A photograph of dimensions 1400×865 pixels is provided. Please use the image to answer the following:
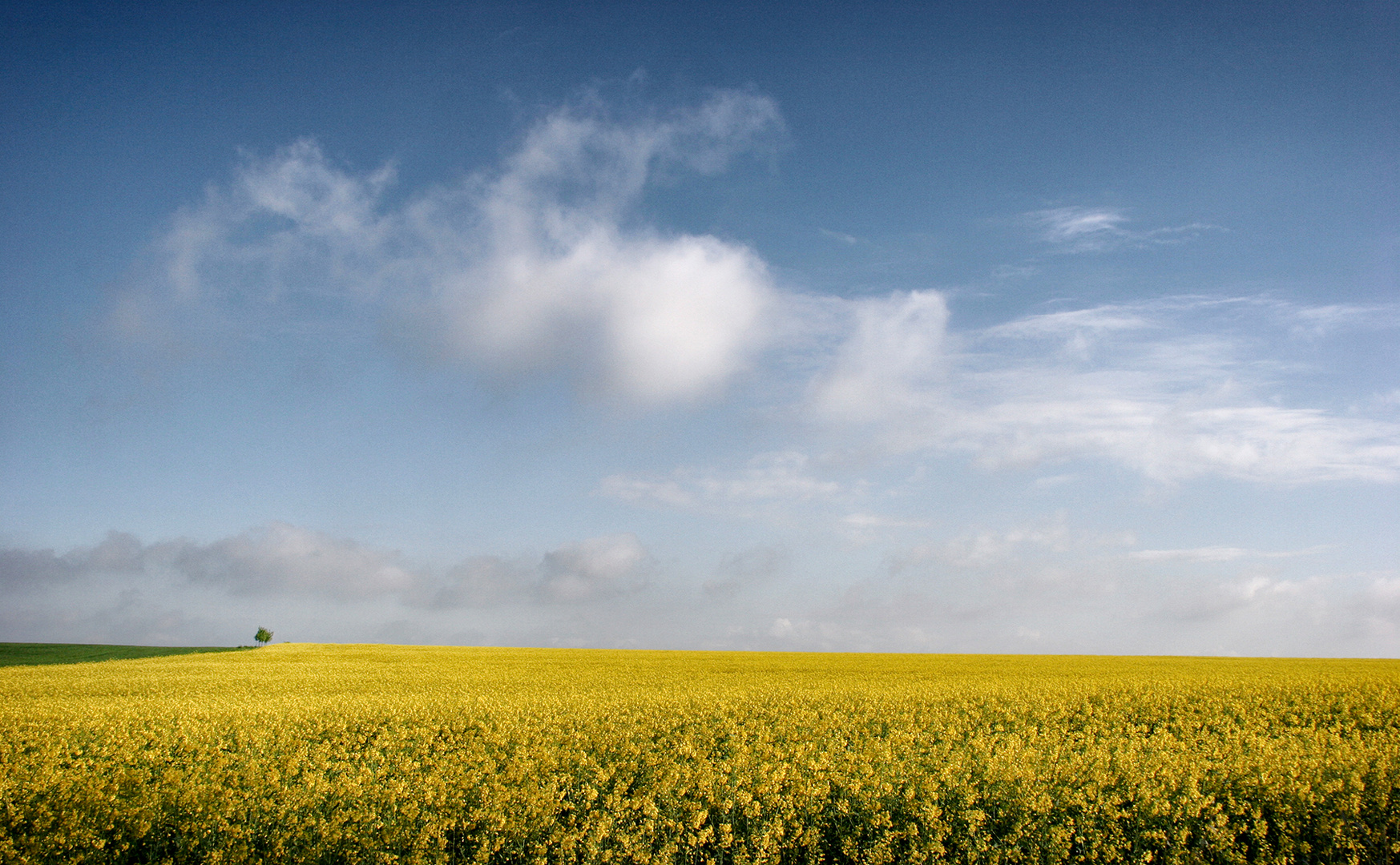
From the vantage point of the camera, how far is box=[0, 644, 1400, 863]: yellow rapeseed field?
8.85 m

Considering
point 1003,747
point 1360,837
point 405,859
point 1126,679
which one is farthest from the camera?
point 1126,679

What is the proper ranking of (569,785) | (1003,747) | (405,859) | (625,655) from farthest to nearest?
1. (625,655)
2. (1003,747)
3. (569,785)
4. (405,859)

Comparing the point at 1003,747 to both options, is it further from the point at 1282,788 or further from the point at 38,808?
the point at 38,808

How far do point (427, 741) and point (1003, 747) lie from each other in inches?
443

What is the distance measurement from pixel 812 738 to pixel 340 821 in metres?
9.09

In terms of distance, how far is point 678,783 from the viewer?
10.3m

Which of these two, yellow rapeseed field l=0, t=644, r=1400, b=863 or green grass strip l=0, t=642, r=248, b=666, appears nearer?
yellow rapeseed field l=0, t=644, r=1400, b=863

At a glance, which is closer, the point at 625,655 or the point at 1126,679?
the point at 1126,679

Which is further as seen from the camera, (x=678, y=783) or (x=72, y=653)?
(x=72, y=653)

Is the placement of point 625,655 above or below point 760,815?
below

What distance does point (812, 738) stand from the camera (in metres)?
14.7

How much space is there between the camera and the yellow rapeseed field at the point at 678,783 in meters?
8.85

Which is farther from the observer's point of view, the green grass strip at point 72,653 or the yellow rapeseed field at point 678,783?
the green grass strip at point 72,653

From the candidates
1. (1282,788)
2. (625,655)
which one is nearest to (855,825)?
(1282,788)
